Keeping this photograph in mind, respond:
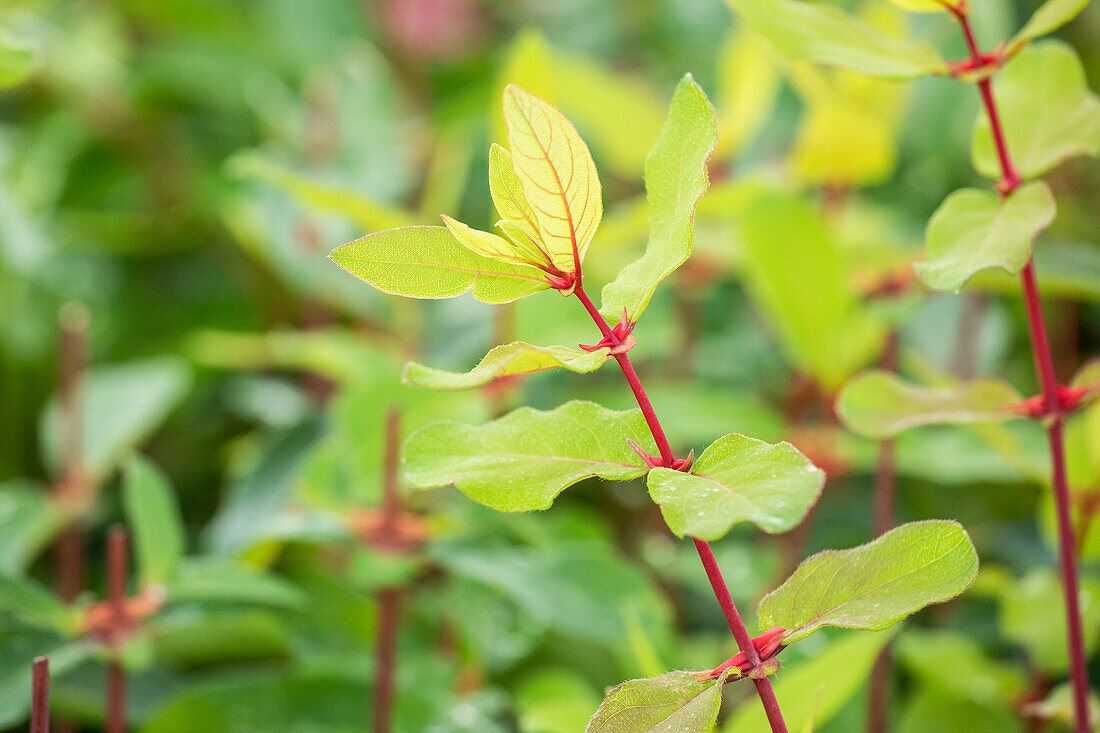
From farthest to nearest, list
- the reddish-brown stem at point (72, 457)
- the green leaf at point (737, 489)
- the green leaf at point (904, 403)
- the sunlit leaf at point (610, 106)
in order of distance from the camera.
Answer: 1. the sunlit leaf at point (610, 106)
2. the reddish-brown stem at point (72, 457)
3. the green leaf at point (904, 403)
4. the green leaf at point (737, 489)

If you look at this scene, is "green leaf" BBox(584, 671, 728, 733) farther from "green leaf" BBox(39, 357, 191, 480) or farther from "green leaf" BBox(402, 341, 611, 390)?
"green leaf" BBox(39, 357, 191, 480)

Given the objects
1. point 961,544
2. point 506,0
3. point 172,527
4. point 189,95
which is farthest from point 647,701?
point 506,0

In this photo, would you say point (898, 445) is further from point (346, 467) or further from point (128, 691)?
point (128, 691)

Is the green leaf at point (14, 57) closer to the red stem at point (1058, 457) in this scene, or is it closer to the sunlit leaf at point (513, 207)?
the sunlit leaf at point (513, 207)

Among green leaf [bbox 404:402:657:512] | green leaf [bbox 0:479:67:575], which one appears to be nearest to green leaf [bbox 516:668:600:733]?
green leaf [bbox 404:402:657:512]

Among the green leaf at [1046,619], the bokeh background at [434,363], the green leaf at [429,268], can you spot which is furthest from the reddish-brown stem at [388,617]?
the green leaf at [1046,619]
